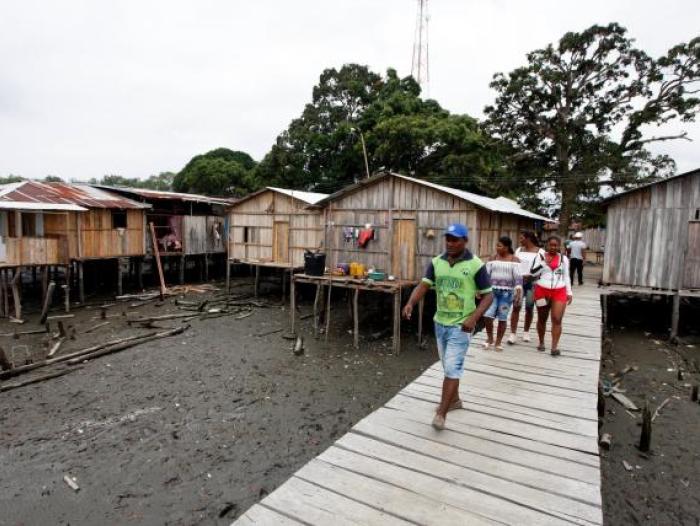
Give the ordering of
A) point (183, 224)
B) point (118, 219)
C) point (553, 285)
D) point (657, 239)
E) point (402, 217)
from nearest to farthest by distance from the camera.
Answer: point (553, 285) → point (657, 239) → point (402, 217) → point (118, 219) → point (183, 224)

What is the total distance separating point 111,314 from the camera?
52.5 feet

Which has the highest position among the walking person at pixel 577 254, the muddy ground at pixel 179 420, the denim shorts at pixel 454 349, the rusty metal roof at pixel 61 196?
the rusty metal roof at pixel 61 196

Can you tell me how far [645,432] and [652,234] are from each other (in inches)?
321

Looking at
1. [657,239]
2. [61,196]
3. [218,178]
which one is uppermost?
[218,178]

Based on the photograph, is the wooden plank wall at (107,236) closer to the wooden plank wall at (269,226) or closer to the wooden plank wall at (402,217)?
the wooden plank wall at (269,226)

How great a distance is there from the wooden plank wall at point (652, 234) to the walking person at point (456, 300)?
11.5 metres

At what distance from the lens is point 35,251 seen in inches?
635

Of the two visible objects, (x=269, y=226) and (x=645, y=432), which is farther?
(x=269, y=226)

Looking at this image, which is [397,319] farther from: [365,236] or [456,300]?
[456,300]

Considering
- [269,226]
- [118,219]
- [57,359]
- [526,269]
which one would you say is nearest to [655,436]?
[526,269]

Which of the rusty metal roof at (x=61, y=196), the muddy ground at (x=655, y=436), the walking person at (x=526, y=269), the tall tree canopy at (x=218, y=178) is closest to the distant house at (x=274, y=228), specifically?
the rusty metal roof at (x=61, y=196)

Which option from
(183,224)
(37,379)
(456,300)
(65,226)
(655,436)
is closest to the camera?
(456,300)

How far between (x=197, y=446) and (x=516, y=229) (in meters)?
13.7

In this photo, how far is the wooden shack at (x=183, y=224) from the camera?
2156 centimetres
